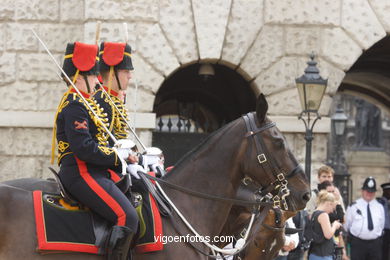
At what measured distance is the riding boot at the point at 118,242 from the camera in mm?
6824

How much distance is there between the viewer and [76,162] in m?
7.08

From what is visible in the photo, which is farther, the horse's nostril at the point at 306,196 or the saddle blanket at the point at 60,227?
the horse's nostril at the point at 306,196

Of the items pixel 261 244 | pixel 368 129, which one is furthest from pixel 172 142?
pixel 368 129

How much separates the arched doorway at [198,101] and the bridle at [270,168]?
6.46 m

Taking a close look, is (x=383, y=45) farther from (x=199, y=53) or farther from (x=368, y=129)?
(x=368, y=129)

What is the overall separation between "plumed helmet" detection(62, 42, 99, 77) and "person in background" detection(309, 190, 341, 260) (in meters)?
5.15

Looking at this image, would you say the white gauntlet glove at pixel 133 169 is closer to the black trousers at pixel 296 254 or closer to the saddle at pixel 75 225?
the saddle at pixel 75 225

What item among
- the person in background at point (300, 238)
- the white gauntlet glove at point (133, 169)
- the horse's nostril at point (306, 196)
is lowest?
the person in background at point (300, 238)

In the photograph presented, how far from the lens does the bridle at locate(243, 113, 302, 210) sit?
24.4ft

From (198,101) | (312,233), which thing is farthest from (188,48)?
(198,101)

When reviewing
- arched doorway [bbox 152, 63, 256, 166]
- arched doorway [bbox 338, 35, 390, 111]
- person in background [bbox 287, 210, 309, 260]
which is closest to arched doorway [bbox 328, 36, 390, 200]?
arched doorway [bbox 338, 35, 390, 111]

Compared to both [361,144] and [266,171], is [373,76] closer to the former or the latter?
[266,171]

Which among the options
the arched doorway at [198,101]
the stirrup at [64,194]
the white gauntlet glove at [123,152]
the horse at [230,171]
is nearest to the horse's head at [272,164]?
A: the horse at [230,171]

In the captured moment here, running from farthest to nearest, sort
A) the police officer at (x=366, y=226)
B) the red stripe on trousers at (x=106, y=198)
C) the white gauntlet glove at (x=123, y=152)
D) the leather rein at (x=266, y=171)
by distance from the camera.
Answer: the police officer at (x=366, y=226)
the leather rein at (x=266, y=171)
the white gauntlet glove at (x=123, y=152)
the red stripe on trousers at (x=106, y=198)
